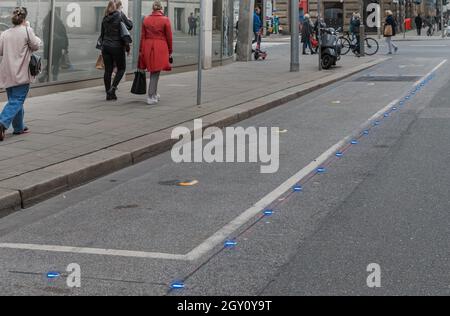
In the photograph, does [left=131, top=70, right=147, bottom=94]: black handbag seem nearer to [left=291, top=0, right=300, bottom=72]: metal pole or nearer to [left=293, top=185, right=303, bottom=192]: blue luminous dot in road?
[left=293, top=185, right=303, bottom=192]: blue luminous dot in road

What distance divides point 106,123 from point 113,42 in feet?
9.92

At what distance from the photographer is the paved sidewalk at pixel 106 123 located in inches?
324

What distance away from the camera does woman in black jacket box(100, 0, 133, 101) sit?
14.3 meters

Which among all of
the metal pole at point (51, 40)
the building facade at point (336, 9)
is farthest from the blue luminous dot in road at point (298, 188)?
the building facade at point (336, 9)

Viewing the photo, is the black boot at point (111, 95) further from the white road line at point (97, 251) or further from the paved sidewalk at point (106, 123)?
the white road line at point (97, 251)

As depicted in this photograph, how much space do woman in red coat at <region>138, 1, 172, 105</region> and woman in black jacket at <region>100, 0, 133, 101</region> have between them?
1.55ft

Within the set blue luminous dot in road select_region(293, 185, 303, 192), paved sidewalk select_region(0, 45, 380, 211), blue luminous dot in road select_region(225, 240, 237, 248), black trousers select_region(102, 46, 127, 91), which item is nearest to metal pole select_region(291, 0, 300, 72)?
paved sidewalk select_region(0, 45, 380, 211)

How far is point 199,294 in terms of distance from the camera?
494cm

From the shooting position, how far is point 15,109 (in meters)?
10.2

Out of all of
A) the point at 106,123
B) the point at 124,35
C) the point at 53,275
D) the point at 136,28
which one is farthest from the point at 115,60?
the point at 53,275

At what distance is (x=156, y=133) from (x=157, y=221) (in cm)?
422

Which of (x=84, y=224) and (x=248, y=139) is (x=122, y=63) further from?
(x=84, y=224)

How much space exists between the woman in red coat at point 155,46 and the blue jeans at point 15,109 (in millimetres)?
3797

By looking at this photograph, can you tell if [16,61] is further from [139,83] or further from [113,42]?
[113,42]
